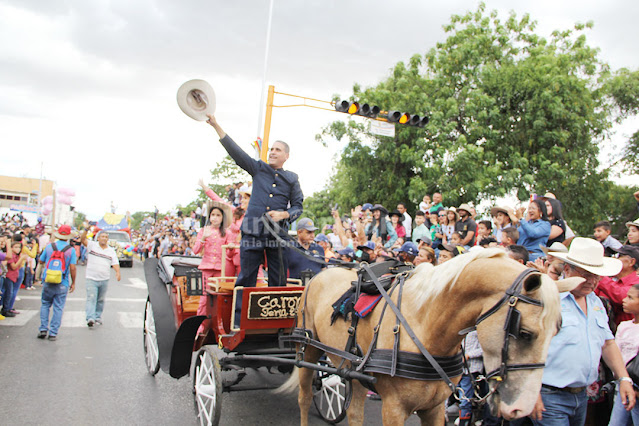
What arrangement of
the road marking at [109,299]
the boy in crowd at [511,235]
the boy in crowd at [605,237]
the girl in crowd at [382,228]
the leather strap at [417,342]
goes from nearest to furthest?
the leather strap at [417,342], the boy in crowd at [605,237], the boy in crowd at [511,235], the girl in crowd at [382,228], the road marking at [109,299]

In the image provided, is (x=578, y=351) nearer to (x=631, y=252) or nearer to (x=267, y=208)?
(x=631, y=252)

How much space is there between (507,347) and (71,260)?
8.45 m

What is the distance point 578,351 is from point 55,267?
8.15 m

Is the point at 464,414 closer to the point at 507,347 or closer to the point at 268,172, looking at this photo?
the point at 507,347

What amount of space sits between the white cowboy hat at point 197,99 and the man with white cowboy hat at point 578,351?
3.22 meters

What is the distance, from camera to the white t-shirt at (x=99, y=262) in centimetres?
927

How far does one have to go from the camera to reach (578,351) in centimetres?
327

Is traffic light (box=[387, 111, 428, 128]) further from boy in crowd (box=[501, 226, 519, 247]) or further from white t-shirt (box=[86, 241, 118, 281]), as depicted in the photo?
white t-shirt (box=[86, 241, 118, 281])

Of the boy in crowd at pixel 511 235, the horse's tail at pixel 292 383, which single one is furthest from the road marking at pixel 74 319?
the boy in crowd at pixel 511 235

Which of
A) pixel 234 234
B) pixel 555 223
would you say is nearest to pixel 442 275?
pixel 234 234

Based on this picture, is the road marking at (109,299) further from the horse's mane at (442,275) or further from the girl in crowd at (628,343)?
the girl in crowd at (628,343)

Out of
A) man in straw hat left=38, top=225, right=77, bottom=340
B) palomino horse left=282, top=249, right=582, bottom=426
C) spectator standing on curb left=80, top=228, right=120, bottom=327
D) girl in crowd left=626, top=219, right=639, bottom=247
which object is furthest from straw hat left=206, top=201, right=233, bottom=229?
girl in crowd left=626, top=219, right=639, bottom=247

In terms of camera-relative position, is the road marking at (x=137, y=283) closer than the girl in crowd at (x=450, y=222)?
No

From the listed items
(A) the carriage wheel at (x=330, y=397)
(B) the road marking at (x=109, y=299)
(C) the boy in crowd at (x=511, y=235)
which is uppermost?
(C) the boy in crowd at (x=511, y=235)
